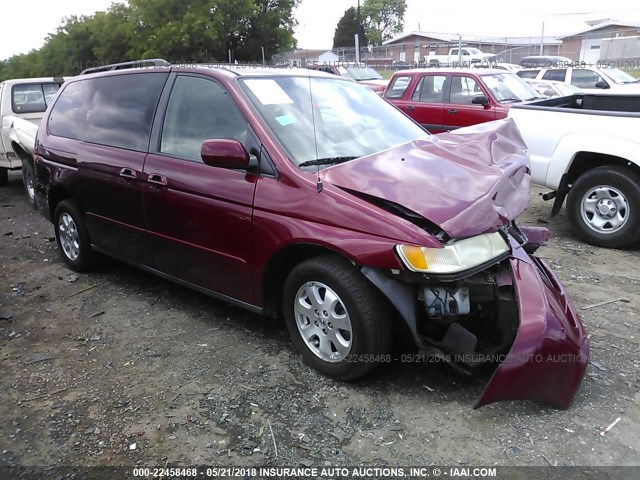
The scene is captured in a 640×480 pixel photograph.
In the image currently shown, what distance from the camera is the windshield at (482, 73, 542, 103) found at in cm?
896

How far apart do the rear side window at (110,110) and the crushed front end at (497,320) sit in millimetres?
2316

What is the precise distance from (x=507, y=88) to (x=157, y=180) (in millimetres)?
7225

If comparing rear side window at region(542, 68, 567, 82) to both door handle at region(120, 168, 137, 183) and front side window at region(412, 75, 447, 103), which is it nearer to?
front side window at region(412, 75, 447, 103)

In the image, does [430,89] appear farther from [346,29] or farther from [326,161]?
[346,29]

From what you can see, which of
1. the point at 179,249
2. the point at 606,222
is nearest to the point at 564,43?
the point at 606,222

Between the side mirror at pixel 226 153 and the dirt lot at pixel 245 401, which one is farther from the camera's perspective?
the side mirror at pixel 226 153

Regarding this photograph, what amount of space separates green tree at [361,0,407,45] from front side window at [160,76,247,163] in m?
90.4

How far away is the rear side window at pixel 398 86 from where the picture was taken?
998 cm

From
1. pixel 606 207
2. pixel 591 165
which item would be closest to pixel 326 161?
pixel 606 207

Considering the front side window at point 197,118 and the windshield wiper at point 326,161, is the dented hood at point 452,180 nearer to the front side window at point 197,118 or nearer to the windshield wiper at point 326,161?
the windshield wiper at point 326,161

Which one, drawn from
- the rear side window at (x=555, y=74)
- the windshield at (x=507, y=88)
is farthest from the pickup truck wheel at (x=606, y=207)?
the rear side window at (x=555, y=74)

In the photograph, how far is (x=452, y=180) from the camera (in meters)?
3.06

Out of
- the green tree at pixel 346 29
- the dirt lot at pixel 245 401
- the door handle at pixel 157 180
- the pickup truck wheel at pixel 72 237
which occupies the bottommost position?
the dirt lot at pixel 245 401

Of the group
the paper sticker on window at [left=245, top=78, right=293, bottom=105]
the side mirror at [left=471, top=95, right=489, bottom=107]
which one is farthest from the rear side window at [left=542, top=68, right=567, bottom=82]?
the paper sticker on window at [left=245, top=78, right=293, bottom=105]
